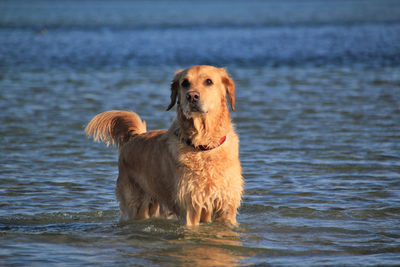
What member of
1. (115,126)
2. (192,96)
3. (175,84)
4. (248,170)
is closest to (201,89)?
(192,96)

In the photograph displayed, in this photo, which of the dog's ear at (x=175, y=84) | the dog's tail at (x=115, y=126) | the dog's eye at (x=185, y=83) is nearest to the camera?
the dog's eye at (x=185, y=83)

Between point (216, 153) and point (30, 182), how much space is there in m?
3.78

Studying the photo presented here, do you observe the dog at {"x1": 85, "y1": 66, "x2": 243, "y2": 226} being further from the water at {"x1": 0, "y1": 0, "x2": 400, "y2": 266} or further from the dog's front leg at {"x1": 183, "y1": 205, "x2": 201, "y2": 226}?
the water at {"x1": 0, "y1": 0, "x2": 400, "y2": 266}

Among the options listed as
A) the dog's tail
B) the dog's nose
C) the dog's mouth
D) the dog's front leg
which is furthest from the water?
the dog's nose

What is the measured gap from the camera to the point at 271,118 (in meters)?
13.9

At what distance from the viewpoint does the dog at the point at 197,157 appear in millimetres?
6672

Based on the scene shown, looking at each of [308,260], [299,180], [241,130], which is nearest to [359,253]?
[308,260]

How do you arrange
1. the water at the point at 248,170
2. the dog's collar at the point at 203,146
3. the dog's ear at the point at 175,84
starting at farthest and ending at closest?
the dog's ear at the point at 175,84, the dog's collar at the point at 203,146, the water at the point at 248,170

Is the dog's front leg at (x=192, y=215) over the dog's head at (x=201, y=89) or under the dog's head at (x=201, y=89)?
under

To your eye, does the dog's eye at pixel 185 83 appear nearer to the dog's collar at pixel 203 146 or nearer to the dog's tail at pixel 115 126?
the dog's collar at pixel 203 146

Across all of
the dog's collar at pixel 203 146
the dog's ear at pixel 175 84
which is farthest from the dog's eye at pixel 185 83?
the dog's collar at pixel 203 146

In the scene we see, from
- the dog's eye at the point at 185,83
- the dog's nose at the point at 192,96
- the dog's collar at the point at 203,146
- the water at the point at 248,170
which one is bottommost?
the water at the point at 248,170

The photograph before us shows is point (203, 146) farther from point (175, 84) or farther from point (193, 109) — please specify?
point (175, 84)

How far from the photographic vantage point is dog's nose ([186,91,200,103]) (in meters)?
6.47
